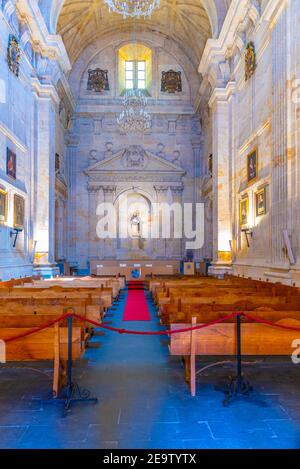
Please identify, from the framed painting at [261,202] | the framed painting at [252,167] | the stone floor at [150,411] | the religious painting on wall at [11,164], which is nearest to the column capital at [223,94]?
the framed painting at [252,167]

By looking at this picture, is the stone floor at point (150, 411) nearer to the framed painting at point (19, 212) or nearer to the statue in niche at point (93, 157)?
the framed painting at point (19, 212)

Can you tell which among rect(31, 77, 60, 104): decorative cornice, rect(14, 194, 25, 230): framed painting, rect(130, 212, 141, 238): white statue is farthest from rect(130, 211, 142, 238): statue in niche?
rect(14, 194, 25, 230): framed painting

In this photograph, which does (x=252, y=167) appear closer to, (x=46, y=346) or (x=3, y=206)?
(x=3, y=206)

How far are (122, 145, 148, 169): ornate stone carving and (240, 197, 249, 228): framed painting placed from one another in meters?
10.8

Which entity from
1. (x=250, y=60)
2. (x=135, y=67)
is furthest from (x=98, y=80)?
(x=250, y=60)

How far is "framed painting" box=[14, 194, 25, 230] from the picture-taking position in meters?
14.7

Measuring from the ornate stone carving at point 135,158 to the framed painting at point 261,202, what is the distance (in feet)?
41.8

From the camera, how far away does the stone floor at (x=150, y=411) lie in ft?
12.2

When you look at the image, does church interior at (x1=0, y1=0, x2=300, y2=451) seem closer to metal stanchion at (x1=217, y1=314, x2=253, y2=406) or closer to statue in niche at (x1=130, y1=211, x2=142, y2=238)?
metal stanchion at (x1=217, y1=314, x2=253, y2=406)

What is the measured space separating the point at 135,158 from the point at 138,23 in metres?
8.32

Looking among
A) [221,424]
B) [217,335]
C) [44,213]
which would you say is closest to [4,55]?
[44,213]

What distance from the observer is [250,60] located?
15.0 meters
